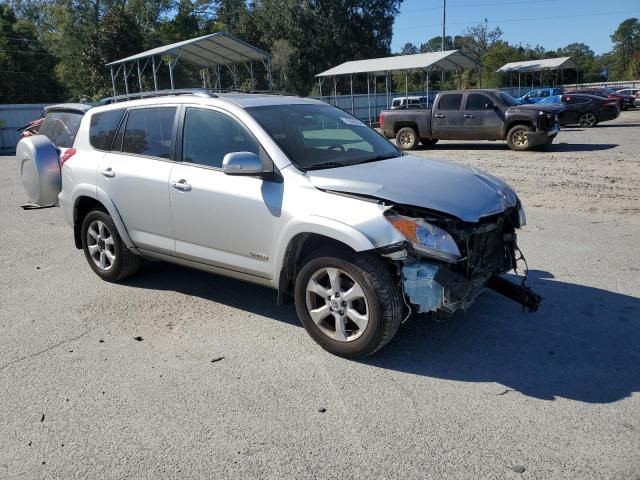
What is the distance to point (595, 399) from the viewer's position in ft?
11.3

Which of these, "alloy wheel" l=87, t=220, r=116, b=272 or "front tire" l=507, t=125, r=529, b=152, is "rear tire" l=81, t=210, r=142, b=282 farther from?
"front tire" l=507, t=125, r=529, b=152

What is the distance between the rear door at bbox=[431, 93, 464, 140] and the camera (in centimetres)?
1762

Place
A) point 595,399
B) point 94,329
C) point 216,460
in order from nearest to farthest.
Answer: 1. point 216,460
2. point 595,399
3. point 94,329

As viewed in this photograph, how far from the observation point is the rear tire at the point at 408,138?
18.6m

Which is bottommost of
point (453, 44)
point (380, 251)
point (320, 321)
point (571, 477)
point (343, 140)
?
point (571, 477)

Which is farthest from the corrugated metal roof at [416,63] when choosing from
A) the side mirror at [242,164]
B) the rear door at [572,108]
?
the side mirror at [242,164]

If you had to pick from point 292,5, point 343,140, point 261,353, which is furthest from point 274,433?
point 292,5

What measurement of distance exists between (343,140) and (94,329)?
2.67m

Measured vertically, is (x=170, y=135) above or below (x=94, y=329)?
above

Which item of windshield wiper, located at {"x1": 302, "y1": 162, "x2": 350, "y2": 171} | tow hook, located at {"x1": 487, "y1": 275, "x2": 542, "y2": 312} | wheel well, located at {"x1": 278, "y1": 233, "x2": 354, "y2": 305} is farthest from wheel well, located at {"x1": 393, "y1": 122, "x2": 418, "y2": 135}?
wheel well, located at {"x1": 278, "y1": 233, "x2": 354, "y2": 305}

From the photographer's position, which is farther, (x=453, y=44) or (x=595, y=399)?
(x=453, y=44)

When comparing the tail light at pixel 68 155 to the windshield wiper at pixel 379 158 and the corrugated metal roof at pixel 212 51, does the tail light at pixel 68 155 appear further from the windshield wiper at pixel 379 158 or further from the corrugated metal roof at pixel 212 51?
the corrugated metal roof at pixel 212 51

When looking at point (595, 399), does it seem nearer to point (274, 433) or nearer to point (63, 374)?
point (274, 433)

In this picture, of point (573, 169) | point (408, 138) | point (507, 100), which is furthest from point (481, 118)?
point (573, 169)
